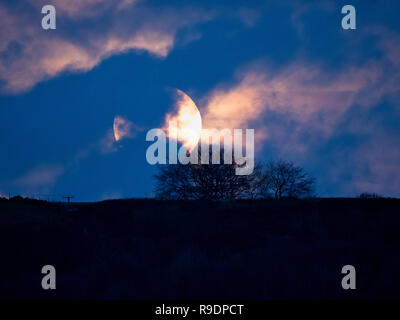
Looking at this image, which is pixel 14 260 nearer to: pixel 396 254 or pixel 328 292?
pixel 328 292

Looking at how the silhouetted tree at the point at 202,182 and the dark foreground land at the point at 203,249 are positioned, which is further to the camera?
the silhouetted tree at the point at 202,182

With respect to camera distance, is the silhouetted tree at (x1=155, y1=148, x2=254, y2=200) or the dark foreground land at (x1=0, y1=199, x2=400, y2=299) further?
the silhouetted tree at (x1=155, y1=148, x2=254, y2=200)

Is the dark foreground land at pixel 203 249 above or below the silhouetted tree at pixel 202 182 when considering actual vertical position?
below

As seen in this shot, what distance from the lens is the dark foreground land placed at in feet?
51.9

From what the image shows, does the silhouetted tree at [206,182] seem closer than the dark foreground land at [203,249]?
No

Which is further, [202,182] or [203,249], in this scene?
[202,182]

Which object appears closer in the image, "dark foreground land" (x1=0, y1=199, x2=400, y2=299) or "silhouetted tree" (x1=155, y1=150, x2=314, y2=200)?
"dark foreground land" (x1=0, y1=199, x2=400, y2=299)

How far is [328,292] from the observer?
15031 millimetres

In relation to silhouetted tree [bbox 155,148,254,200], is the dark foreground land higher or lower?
lower

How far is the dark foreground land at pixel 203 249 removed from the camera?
51.9 feet

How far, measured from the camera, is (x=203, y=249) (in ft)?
77.9
